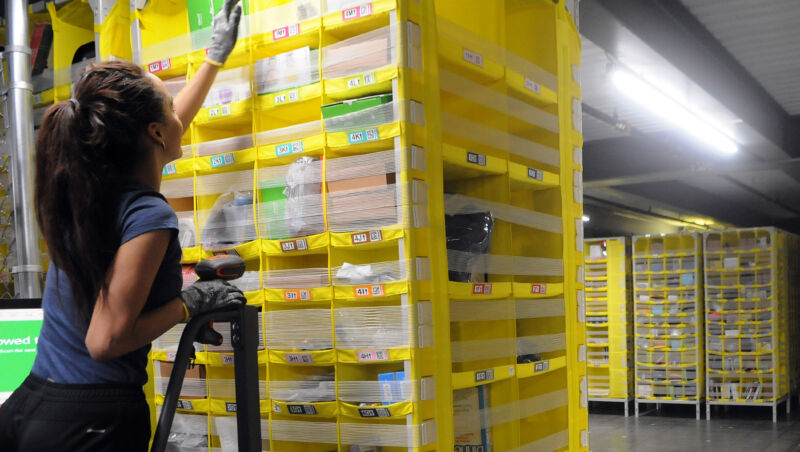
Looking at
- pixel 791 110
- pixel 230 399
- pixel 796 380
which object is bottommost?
pixel 796 380

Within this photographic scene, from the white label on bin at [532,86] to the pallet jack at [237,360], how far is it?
200 centimetres

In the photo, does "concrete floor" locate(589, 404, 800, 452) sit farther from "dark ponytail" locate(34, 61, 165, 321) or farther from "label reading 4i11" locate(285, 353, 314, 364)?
"dark ponytail" locate(34, 61, 165, 321)

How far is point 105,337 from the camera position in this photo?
203 centimetres

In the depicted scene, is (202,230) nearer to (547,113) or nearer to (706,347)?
(547,113)

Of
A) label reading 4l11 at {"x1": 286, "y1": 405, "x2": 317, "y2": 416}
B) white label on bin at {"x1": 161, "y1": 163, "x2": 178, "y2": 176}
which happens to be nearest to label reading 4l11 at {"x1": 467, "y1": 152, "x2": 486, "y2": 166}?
label reading 4l11 at {"x1": 286, "y1": 405, "x2": 317, "y2": 416}

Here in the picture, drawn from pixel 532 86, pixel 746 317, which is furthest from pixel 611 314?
pixel 532 86

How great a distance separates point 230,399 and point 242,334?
48.9 inches

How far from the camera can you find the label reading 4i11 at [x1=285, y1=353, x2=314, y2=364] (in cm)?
318

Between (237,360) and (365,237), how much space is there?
0.88 meters

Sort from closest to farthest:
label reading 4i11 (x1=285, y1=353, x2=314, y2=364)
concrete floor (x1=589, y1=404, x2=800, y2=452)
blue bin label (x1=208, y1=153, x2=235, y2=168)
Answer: label reading 4i11 (x1=285, y1=353, x2=314, y2=364)
blue bin label (x1=208, y1=153, x2=235, y2=168)
concrete floor (x1=589, y1=404, x2=800, y2=452)

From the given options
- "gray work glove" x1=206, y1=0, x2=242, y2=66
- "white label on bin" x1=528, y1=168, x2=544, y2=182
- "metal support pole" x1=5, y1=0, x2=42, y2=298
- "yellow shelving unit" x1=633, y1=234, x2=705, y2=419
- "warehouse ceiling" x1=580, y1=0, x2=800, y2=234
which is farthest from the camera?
"yellow shelving unit" x1=633, y1=234, x2=705, y2=419

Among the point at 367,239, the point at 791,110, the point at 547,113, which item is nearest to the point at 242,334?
the point at 367,239

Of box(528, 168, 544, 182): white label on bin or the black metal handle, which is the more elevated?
box(528, 168, 544, 182): white label on bin

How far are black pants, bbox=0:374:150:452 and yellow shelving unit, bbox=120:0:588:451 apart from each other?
109cm
